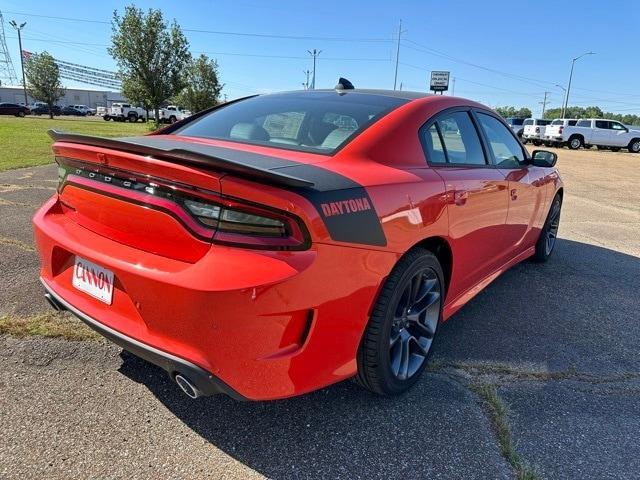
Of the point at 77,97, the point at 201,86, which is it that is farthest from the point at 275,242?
the point at 77,97

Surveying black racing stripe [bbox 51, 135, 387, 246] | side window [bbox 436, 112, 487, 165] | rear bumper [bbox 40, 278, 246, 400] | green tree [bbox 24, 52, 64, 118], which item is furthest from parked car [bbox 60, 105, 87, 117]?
rear bumper [bbox 40, 278, 246, 400]

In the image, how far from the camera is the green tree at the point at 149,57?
27.5 m

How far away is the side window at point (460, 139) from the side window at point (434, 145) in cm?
6

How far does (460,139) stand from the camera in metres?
3.09

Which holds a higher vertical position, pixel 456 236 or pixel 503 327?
pixel 456 236

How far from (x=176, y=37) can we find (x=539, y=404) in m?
30.4

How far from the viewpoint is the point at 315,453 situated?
2080mm

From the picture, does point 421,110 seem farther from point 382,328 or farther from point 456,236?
point 382,328

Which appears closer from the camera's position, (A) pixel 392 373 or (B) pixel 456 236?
(A) pixel 392 373

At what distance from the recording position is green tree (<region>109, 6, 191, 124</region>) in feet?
90.1

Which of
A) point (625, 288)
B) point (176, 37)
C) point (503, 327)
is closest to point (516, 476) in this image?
point (503, 327)

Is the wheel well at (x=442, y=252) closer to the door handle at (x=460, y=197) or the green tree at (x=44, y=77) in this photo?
the door handle at (x=460, y=197)

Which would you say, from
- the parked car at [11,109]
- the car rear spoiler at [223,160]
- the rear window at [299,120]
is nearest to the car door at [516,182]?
the rear window at [299,120]

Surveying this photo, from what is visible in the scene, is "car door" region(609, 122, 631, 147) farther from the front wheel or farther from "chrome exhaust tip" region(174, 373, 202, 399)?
"chrome exhaust tip" region(174, 373, 202, 399)
